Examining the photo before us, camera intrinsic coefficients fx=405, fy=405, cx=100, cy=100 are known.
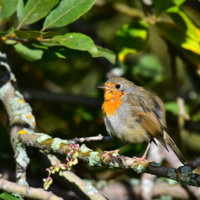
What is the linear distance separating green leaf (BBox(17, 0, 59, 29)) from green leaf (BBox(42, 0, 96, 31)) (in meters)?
0.10

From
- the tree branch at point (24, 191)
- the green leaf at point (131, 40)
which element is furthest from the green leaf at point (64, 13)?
the tree branch at point (24, 191)

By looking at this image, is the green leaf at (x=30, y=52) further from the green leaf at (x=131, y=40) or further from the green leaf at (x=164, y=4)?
the green leaf at (x=164, y=4)

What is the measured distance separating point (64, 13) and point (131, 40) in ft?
2.54

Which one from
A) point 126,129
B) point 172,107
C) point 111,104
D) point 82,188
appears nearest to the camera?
point 82,188

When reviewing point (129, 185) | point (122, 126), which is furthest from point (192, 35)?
point (129, 185)

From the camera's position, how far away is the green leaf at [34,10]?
2.82 metres

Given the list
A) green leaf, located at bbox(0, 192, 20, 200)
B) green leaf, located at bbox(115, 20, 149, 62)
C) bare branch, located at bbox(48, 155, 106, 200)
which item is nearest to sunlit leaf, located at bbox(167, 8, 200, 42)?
green leaf, located at bbox(115, 20, 149, 62)

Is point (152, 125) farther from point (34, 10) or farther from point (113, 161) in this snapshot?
point (34, 10)

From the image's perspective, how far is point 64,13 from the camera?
9.62ft

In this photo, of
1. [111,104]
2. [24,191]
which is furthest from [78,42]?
[24,191]

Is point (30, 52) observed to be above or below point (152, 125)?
above

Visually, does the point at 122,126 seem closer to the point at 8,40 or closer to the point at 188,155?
the point at 8,40

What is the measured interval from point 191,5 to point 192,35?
4.65 ft

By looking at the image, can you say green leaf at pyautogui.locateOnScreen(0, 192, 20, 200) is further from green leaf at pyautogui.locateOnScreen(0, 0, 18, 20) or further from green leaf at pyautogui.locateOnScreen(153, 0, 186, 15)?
green leaf at pyautogui.locateOnScreen(153, 0, 186, 15)
